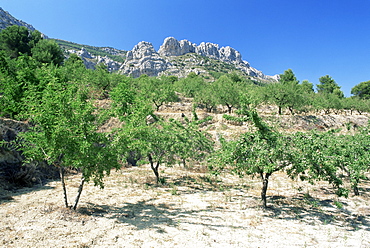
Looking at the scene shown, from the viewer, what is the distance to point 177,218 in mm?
9305

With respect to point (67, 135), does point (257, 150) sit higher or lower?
lower

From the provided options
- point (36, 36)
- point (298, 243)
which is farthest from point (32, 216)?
point (36, 36)

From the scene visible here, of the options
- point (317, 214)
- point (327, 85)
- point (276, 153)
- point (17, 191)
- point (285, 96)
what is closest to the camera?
point (276, 153)

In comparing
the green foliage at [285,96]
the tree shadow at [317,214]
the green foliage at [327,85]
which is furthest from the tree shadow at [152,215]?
the green foliage at [327,85]

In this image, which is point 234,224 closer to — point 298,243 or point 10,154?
point 298,243

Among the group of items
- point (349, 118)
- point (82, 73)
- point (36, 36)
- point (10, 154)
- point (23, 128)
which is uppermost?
point (36, 36)

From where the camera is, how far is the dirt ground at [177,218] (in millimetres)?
7059

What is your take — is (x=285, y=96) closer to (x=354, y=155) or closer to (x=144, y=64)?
(x=354, y=155)

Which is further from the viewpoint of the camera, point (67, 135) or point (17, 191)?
point (17, 191)

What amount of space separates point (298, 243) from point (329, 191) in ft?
33.5

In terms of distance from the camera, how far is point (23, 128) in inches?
621

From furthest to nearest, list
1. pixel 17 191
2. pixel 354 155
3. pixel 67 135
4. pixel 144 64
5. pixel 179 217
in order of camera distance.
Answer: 1. pixel 144 64
2. pixel 354 155
3. pixel 17 191
4. pixel 179 217
5. pixel 67 135

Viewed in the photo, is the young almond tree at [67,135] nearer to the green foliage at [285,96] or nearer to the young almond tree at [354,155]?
the young almond tree at [354,155]

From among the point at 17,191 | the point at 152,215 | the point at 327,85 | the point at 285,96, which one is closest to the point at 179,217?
the point at 152,215
